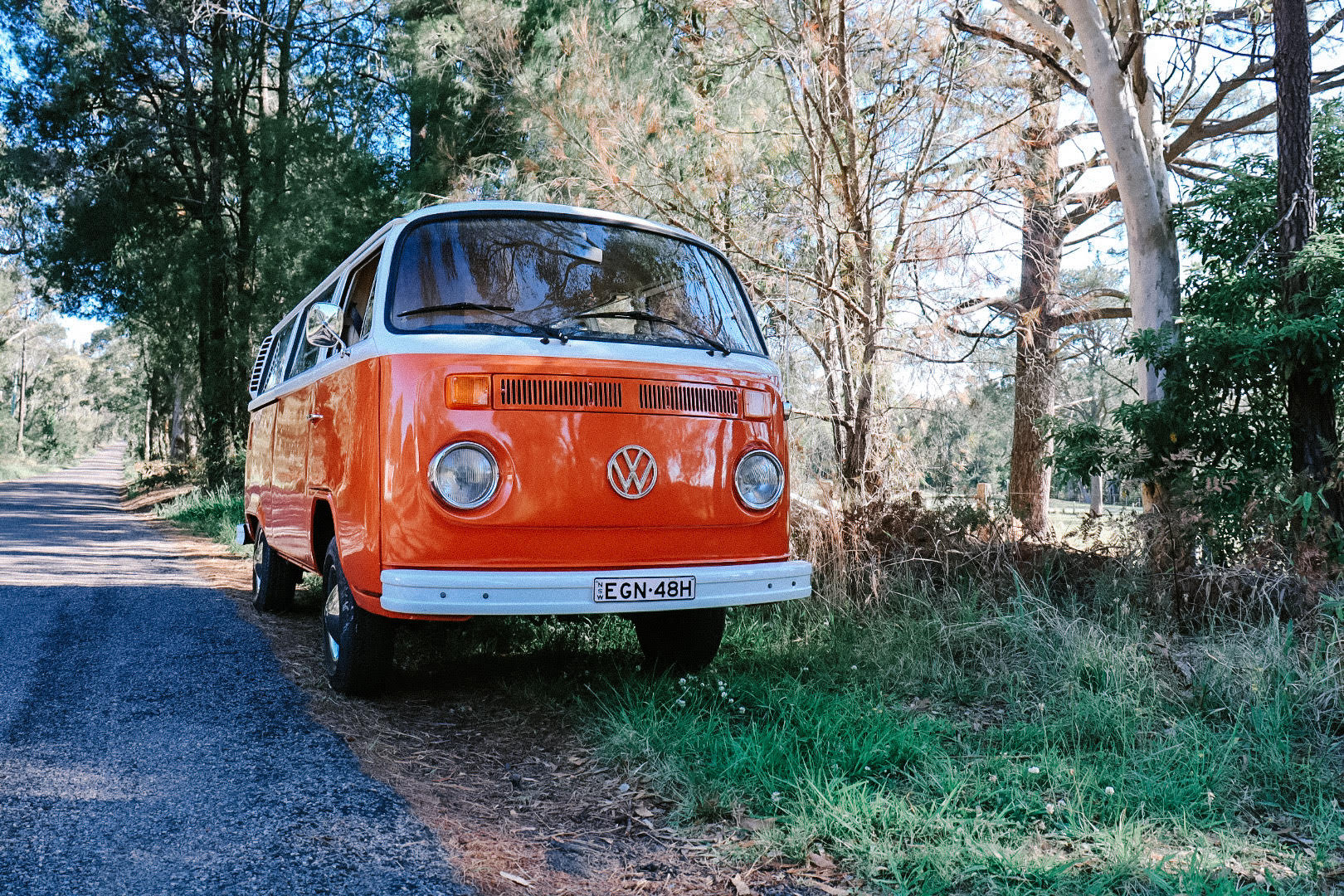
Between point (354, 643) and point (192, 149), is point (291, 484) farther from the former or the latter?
point (192, 149)

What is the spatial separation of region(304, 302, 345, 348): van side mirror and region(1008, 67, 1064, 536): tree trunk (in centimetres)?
442

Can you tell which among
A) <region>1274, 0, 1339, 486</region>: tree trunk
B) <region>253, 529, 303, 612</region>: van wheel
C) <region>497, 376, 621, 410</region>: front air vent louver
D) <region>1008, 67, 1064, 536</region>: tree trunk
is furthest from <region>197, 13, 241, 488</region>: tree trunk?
<region>1274, 0, 1339, 486</region>: tree trunk

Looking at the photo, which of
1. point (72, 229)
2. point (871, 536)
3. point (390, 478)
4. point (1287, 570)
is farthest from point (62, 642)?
point (72, 229)

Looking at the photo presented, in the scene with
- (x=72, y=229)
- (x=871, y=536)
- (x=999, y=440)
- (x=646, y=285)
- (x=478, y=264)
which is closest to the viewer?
(x=478, y=264)

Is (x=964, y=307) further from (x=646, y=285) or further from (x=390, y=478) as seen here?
(x=390, y=478)

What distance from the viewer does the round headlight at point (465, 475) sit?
148 inches

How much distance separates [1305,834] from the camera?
10.3 feet

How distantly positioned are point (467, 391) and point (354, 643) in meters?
1.39

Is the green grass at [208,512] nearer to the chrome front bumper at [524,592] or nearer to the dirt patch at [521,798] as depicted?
the dirt patch at [521,798]

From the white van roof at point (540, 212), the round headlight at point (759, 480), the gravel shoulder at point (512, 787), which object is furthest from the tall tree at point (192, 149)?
the round headlight at point (759, 480)

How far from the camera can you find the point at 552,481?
12.7 ft

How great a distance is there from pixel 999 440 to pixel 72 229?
40.7 meters

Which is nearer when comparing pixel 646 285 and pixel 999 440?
pixel 646 285

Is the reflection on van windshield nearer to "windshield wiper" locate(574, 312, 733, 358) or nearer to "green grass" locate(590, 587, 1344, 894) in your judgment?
"windshield wiper" locate(574, 312, 733, 358)
